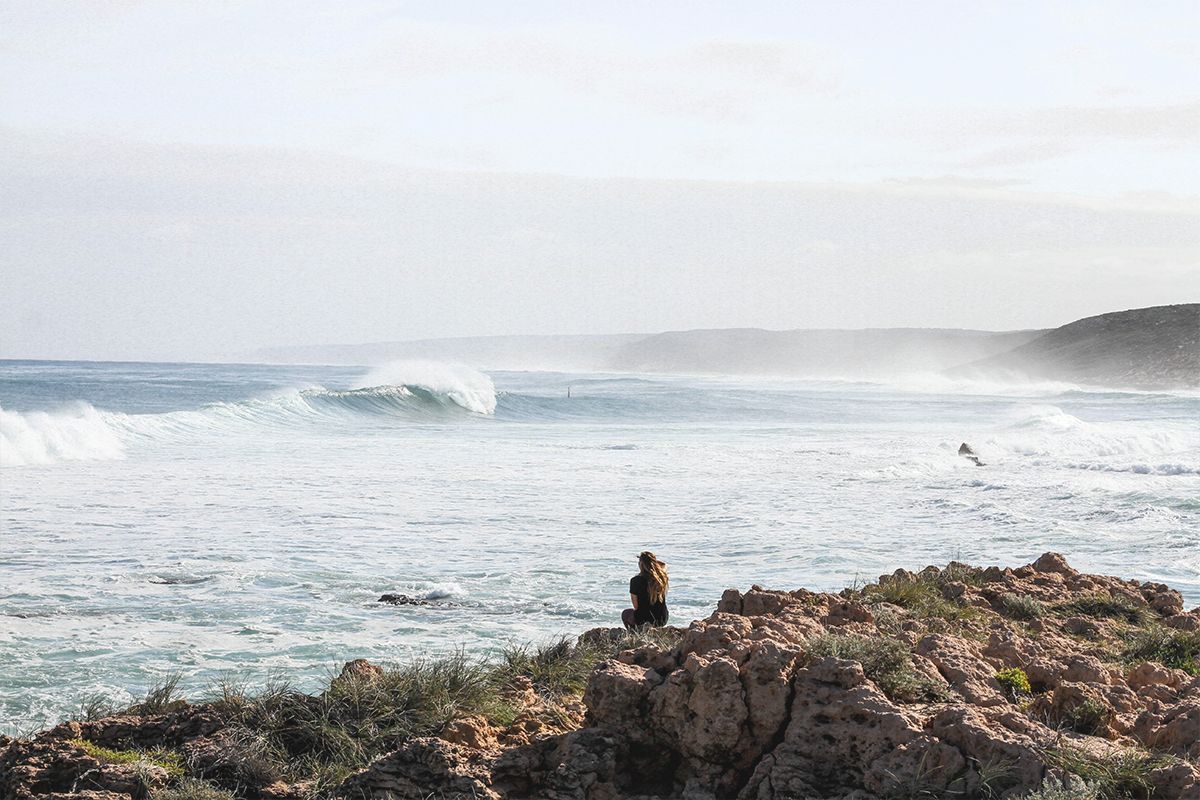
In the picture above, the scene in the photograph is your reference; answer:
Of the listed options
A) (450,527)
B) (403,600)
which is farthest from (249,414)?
(403,600)

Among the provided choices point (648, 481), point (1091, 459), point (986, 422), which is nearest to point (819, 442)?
point (1091, 459)

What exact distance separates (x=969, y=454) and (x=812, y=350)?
13934 centimetres

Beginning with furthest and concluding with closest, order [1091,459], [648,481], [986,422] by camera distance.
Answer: [986,422], [1091,459], [648,481]

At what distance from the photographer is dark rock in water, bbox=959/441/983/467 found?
24177mm

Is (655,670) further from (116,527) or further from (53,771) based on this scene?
(116,527)

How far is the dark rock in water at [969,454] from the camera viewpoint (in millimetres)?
24177

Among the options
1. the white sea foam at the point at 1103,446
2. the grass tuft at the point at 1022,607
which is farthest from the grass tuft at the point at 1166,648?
the white sea foam at the point at 1103,446

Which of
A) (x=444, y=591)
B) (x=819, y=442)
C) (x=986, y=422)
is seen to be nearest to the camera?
(x=444, y=591)

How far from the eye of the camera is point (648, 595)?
24.5ft

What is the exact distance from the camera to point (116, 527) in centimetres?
1407

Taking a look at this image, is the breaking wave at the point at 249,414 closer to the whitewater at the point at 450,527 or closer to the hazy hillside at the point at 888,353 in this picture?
the whitewater at the point at 450,527

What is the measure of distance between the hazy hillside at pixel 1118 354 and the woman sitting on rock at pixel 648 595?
85824mm

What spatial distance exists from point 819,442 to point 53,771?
88.1 ft

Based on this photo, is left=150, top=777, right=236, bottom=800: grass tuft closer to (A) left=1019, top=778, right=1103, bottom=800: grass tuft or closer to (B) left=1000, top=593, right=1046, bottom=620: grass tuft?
(A) left=1019, top=778, right=1103, bottom=800: grass tuft
